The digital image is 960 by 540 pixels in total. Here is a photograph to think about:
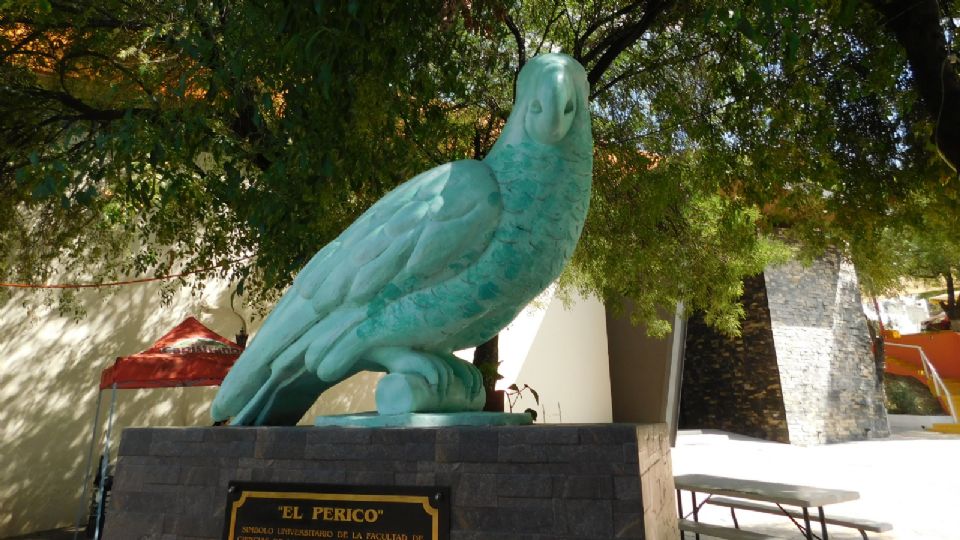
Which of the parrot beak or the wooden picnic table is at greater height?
the parrot beak

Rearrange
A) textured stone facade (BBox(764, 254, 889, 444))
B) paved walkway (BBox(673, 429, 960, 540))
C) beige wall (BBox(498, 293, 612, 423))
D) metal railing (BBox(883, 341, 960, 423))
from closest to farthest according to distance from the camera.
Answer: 1. paved walkway (BBox(673, 429, 960, 540))
2. beige wall (BBox(498, 293, 612, 423))
3. textured stone facade (BBox(764, 254, 889, 444))
4. metal railing (BBox(883, 341, 960, 423))

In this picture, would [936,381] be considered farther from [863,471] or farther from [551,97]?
[551,97]

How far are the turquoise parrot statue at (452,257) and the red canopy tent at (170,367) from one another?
3.20m

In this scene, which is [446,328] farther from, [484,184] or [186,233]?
[186,233]

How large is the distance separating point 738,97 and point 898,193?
135cm

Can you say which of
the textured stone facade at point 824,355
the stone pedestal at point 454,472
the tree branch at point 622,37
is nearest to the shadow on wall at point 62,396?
the stone pedestal at point 454,472

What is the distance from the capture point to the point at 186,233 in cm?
578

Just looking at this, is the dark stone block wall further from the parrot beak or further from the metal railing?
the parrot beak

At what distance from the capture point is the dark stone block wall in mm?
11883

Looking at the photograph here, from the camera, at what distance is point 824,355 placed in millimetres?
12242

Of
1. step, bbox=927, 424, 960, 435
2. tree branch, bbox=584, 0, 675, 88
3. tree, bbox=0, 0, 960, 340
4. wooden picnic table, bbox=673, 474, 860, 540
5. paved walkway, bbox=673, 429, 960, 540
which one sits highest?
tree branch, bbox=584, 0, 675, 88

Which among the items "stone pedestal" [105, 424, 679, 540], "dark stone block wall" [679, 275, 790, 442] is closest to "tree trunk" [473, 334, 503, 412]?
"stone pedestal" [105, 424, 679, 540]

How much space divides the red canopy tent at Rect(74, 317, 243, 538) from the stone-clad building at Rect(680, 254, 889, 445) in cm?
1040

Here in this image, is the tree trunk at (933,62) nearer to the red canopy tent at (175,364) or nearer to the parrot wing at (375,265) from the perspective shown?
the parrot wing at (375,265)
